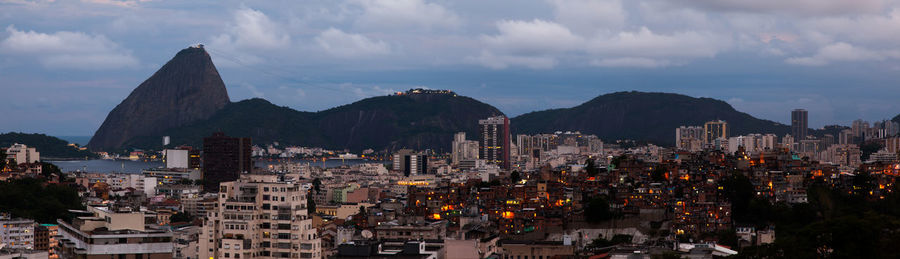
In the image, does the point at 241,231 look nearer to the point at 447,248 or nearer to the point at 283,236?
the point at 283,236

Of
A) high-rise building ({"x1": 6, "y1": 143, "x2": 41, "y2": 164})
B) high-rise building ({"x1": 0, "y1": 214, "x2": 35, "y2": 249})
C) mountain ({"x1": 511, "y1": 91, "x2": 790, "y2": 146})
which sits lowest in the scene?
high-rise building ({"x1": 0, "y1": 214, "x2": 35, "y2": 249})

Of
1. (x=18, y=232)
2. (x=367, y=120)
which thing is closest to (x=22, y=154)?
(x=18, y=232)

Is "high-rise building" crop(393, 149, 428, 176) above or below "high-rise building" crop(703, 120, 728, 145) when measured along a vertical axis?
below

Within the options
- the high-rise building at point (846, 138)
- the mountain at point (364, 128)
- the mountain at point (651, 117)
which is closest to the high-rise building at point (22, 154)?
the high-rise building at point (846, 138)

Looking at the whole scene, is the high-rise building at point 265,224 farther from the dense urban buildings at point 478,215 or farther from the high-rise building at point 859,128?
the high-rise building at point 859,128

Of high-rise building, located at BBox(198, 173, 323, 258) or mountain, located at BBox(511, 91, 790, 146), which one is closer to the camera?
high-rise building, located at BBox(198, 173, 323, 258)

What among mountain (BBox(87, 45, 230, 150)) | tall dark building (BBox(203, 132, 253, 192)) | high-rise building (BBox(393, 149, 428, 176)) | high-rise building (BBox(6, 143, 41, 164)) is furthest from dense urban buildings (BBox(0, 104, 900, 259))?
mountain (BBox(87, 45, 230, 150))

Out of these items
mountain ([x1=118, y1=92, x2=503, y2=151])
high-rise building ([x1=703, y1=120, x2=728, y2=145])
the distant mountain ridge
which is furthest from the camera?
mountain ([x1=118, y1=92, x2=503, y2=151])

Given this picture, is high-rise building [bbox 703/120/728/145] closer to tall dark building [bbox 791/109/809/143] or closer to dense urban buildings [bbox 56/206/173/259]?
tall dark building [bbox 791/109/809/143]
